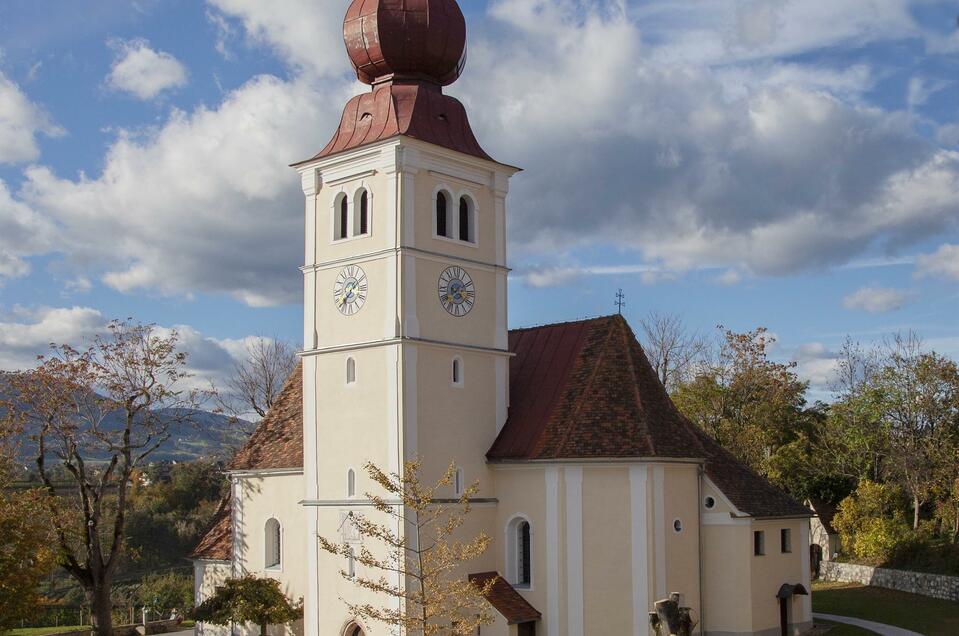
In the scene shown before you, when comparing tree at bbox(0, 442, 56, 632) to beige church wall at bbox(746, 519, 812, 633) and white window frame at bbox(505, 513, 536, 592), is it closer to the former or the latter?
white window frame at bbox(505, 513, 536, 592)

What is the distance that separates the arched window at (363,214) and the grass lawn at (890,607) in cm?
1918

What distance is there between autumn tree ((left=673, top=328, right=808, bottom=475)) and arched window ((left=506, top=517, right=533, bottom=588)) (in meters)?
23.2

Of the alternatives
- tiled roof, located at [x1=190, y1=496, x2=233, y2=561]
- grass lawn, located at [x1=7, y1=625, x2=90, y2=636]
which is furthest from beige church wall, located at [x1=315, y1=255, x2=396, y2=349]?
grass lawn, located at [x1=7, y1=625, x2=90, y2=636]

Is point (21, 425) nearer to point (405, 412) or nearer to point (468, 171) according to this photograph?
point (405, 412)

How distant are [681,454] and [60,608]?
3220 cm

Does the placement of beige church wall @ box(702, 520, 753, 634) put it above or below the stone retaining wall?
above

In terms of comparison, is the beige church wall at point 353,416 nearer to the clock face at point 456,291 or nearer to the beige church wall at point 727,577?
the clock face at point 456,291

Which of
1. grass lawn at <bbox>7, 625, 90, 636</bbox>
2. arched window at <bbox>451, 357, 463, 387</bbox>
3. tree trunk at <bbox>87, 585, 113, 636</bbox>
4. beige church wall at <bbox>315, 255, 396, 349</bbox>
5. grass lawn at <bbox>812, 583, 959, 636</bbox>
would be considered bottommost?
grass lawn at <bbox>7, 625, 90, 636</bbox>

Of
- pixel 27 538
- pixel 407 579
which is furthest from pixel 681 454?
pixel 27 538

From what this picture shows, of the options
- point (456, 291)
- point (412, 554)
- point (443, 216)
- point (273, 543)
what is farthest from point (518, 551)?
point (443, 216)

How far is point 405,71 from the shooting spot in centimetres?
3491

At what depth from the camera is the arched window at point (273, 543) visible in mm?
37938

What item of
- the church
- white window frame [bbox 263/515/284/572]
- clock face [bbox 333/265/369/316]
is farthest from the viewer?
white window frame [bbox 263/515/284/572]

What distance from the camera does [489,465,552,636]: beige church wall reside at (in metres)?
32.8
